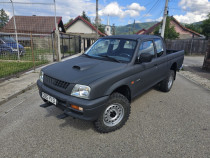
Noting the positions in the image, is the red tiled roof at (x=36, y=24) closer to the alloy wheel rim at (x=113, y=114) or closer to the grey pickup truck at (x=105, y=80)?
the grey pickup truck at (x=105, y=80)

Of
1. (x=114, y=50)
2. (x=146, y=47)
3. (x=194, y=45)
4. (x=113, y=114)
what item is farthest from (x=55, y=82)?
(x=194, y=45)

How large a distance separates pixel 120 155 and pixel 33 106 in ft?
9.11

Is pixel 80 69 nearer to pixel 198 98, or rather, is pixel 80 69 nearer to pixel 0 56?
pixel 198 98

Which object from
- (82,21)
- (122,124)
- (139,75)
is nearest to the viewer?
(122,124)

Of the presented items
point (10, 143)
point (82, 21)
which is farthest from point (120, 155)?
point (82, 21)

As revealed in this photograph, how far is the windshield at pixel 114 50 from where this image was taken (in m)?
3.16

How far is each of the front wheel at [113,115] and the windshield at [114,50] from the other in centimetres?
91

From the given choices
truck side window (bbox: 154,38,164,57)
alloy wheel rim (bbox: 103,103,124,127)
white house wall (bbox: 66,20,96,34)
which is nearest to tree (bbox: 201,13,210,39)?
white house wall (bbox: 66,20,96,34)

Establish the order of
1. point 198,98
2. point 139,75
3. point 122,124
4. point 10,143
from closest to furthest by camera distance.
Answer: point 10,143, point 122,124, point 139,75, point 198,98

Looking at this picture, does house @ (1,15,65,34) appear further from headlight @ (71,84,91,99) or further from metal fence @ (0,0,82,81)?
headlight @ (71,84,91,99)

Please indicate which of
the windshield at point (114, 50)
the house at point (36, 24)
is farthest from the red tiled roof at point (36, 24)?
the windshield at point (114, 50)

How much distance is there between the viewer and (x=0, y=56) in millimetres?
7078

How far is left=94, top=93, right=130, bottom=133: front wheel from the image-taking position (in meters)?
2.56

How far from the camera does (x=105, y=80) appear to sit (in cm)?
237
